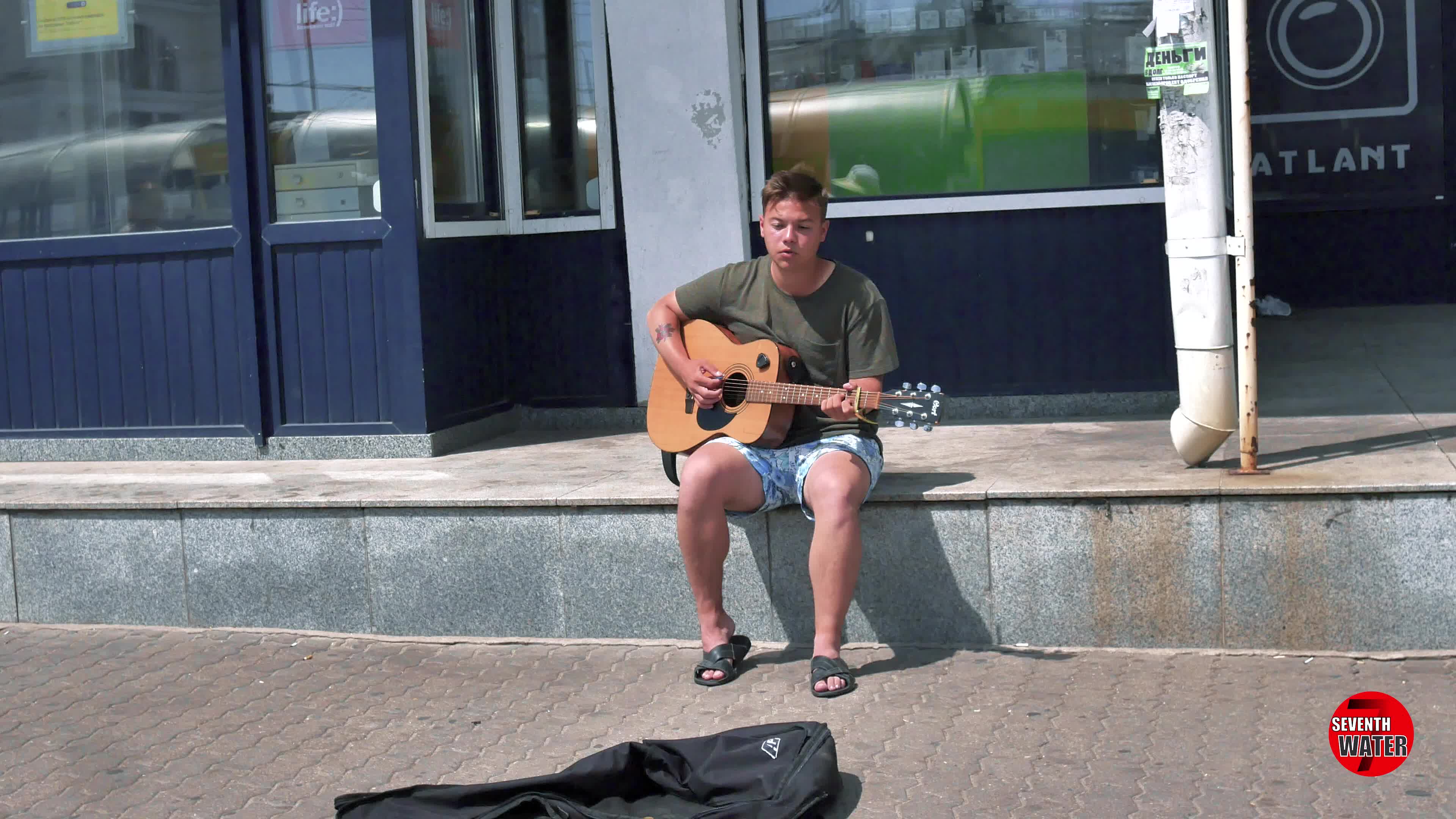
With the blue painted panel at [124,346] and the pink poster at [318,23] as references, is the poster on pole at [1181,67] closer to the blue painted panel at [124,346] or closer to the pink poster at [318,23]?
the pink poster at [318,23]

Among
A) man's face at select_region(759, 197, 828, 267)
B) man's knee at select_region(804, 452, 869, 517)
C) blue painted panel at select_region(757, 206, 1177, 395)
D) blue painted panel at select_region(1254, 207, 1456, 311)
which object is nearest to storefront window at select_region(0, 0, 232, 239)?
blue painted panel at select_region(757, 206, 1177, 395)

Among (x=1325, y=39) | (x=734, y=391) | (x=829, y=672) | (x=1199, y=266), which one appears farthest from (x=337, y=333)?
(x=1325, y=39)

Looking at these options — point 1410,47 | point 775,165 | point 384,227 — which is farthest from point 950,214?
point 1410,47

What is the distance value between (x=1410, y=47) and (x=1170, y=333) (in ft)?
14.1

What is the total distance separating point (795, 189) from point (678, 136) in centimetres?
213

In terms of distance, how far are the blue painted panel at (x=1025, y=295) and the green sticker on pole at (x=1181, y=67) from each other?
1731 mm

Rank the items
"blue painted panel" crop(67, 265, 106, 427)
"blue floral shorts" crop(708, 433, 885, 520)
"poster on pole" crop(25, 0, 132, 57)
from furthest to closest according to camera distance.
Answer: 1. "blue painted panel" crop(67, 265, 106, 427)
2. "poster on pole" crop(25, 0, 132, 57)
3. "blue floral shorts" crop(708, 433, 885, 520)

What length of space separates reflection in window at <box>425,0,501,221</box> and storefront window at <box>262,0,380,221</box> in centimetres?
29

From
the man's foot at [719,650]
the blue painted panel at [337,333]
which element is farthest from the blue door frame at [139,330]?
the man's foot at [719,650]

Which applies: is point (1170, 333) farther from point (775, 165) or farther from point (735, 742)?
point (735, 742)

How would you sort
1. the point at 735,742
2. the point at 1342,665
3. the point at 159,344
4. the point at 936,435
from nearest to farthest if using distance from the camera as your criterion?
the point at 735,742, the point at 1342,665, the point at 936,435, the point at 159,344

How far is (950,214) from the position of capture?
7.02 m

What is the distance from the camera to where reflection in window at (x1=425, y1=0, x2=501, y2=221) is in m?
6.93

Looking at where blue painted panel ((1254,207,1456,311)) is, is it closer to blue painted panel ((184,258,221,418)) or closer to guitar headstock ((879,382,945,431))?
guitar headstock ((879,382,945,431))
